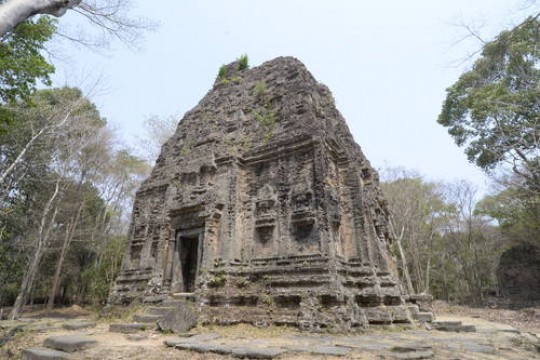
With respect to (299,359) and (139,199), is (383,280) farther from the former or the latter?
(139,199)

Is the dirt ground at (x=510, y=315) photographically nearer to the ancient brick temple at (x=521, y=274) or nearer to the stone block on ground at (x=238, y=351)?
the ancient brick temple at (x=521, y=274)

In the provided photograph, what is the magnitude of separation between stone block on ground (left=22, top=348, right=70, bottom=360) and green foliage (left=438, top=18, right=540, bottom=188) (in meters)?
10.1

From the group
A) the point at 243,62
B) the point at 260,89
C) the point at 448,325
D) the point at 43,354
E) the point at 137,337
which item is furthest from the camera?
the point at 243,62

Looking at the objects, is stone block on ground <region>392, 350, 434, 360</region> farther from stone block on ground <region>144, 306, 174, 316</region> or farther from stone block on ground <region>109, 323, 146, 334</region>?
stone block on ground <region>144, 306, 174, 316</region>

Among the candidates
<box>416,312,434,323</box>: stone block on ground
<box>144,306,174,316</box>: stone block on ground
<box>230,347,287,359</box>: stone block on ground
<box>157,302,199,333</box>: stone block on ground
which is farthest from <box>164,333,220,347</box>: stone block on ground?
<box>416,312,434,323</box>: stone block on ground

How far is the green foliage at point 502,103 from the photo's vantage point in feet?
31.8

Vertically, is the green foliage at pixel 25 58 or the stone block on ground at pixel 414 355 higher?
the green foliage at pixel 25 58

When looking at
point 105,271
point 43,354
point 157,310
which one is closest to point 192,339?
point 43,354

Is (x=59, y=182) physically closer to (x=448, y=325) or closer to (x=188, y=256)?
(x=188, y=256)

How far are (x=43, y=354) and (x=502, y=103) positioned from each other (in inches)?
544

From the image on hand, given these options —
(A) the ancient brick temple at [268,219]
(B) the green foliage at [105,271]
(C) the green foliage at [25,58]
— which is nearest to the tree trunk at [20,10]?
(C) the green foliage at [25,58]

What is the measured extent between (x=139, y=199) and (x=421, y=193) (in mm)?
21367

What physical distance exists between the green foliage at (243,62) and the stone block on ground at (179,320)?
1201cm

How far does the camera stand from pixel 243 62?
1623 cm
